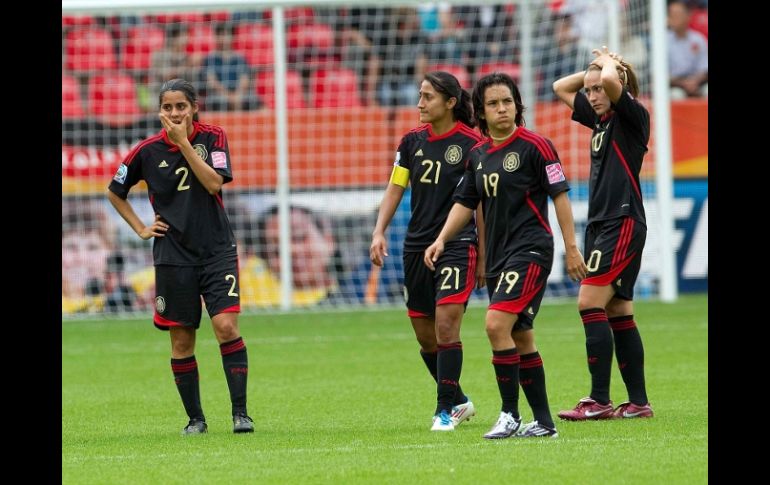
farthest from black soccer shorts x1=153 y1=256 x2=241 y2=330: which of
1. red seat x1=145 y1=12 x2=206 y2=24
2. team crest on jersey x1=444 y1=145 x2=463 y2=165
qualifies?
red seat x1=145 y1=12 x2=206 y2=24

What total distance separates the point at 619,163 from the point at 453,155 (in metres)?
1.09

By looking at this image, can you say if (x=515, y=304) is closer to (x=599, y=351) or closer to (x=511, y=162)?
(x=511, y=162)

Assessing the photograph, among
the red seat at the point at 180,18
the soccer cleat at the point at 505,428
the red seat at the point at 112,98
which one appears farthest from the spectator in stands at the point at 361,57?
the soccer cleat at the point at 505,428

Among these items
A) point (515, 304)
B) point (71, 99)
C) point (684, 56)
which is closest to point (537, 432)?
point (515, 304)

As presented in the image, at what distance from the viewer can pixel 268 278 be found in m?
18.8

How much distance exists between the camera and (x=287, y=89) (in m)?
20.3

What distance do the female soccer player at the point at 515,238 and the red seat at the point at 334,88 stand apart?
11889mm

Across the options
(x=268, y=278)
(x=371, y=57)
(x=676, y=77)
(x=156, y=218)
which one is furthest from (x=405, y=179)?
(x=676, y=77)

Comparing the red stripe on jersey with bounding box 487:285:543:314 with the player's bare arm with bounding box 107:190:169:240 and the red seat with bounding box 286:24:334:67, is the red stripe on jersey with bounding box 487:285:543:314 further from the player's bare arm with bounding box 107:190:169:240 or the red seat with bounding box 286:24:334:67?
the red seat with bounding box 286:24:334:67

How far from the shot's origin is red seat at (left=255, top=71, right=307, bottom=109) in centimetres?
1988

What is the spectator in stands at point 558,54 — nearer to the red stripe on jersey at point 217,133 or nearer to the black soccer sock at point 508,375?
the red stripe on jersey at point 217,133

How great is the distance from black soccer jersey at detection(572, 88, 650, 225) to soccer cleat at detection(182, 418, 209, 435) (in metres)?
2.80

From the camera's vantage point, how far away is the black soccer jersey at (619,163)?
885 cm
